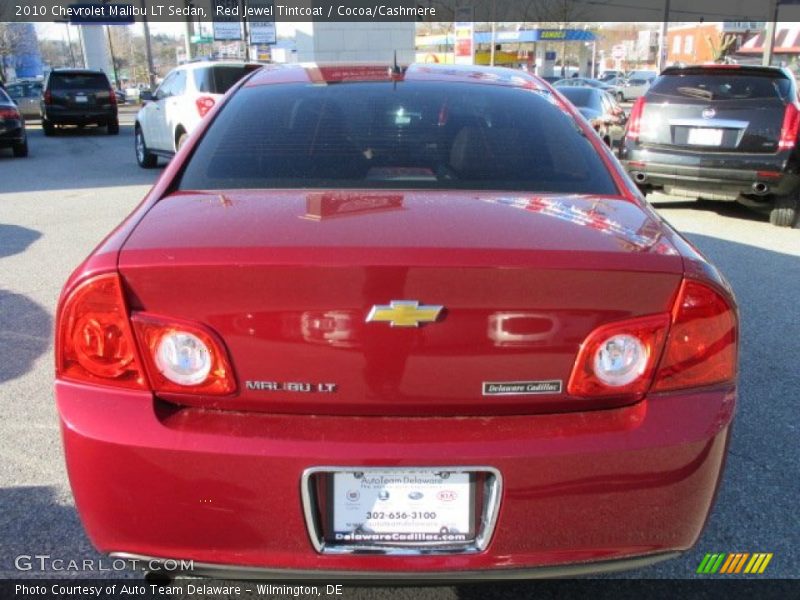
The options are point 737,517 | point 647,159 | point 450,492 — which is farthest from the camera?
point 647,159

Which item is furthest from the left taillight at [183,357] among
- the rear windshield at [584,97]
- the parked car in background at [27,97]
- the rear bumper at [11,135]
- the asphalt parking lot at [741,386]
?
the parked car in background at [27,97]

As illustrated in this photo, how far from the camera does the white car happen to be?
36.6 ft

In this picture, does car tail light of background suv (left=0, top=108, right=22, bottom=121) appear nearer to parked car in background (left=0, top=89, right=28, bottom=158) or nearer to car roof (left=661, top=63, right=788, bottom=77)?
parked car in background (left=0, top=89, right=28, bottom=158)

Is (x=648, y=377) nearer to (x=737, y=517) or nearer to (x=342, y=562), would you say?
(x=342, y=562)

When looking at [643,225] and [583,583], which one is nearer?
[643,225]

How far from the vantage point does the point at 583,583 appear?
2.44 meters

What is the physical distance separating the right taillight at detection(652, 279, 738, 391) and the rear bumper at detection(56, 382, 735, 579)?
57 mm

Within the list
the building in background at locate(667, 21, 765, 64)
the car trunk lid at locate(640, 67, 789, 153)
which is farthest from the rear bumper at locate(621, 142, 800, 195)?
the building in background at locate(667, 21, 765, 64)

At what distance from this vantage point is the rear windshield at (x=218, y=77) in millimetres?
11391

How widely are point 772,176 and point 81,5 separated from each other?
3874cm

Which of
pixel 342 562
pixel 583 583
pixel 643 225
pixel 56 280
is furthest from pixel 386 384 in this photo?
pixel 56 280

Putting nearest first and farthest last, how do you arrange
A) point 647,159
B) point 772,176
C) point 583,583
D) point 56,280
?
1. point 583,583
2. point 56,280
3. point 772,176
4. point 647,159

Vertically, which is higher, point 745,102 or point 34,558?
point 745,102

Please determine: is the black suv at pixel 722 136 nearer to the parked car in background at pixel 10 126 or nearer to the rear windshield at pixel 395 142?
the rear windshield at pixel 395 142
